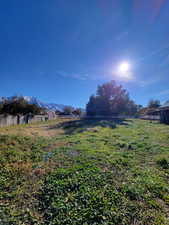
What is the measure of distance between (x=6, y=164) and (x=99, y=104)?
30034 millimetres

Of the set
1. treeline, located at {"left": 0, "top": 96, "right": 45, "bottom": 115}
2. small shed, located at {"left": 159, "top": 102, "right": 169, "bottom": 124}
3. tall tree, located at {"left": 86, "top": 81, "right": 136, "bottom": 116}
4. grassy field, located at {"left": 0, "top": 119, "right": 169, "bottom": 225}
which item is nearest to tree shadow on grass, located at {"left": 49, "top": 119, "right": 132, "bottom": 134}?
small shed, located at {"left": 159, "top": 102, "right": 169, "bottom": 124}

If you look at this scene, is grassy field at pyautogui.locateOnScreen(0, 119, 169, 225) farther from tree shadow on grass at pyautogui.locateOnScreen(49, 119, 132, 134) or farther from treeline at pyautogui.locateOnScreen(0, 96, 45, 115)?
treeline at pyautogui.locateOnScreen(0, 96, 45, 115)

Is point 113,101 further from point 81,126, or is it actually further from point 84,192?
point 84,192

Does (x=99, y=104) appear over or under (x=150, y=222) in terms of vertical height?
over

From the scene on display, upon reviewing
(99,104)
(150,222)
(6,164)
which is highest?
(99,104)

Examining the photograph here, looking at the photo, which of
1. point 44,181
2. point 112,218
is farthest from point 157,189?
point 44,181

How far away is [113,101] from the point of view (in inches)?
1251

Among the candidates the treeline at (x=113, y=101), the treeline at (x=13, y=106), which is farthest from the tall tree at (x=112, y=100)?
the treeline at (x=13, y=106)

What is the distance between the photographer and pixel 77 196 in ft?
8.32

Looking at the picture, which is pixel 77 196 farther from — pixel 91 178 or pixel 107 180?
pixel 107 180

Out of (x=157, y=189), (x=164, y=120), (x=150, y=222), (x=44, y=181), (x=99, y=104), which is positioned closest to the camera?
(x=150, y=222)

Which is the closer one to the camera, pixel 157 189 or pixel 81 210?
pixel 81 210

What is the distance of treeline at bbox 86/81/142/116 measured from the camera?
104 ft

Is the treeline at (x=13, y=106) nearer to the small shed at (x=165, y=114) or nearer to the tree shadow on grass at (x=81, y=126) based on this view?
the tree shadow on grass at (x=81, y=126)
